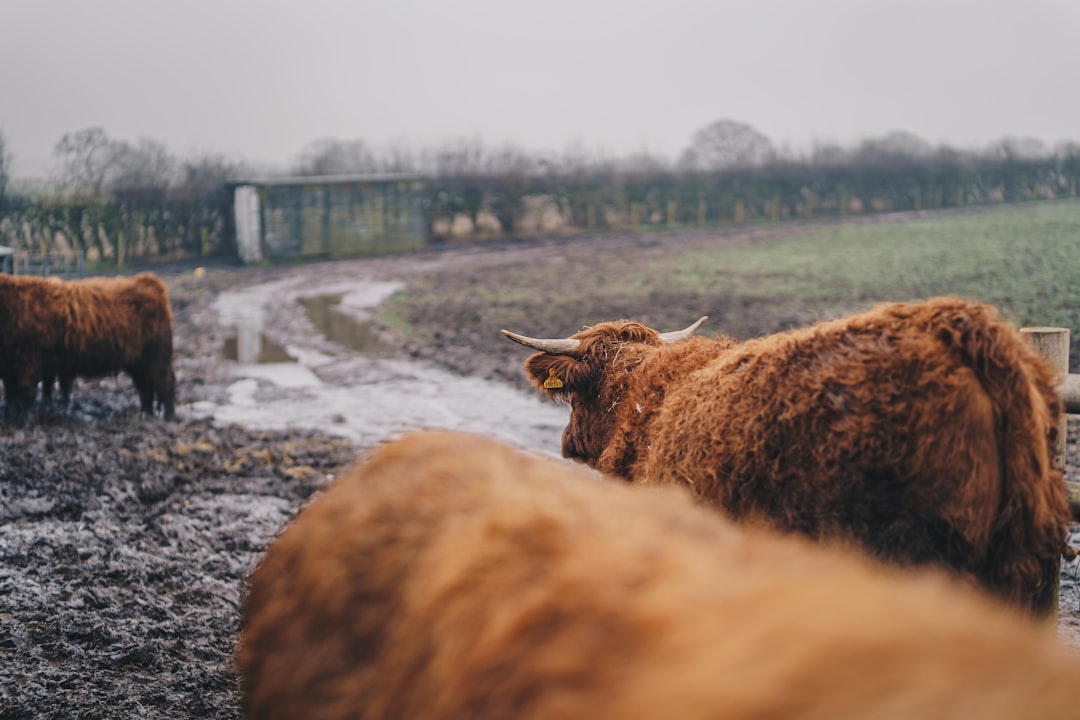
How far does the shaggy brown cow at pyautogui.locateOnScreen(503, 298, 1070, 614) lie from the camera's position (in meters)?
2.80

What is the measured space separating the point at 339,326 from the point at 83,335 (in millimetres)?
8035

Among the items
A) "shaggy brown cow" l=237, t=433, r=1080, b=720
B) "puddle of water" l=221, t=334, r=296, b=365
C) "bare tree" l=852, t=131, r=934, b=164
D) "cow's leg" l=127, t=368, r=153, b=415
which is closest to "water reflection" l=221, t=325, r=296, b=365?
"puddle of water" l=221, t=334, r=296, b=365

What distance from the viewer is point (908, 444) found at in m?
2.83

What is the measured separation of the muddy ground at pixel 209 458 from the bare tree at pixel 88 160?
15.4 meters

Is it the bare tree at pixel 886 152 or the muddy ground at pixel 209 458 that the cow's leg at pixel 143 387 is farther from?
the bare tree at pixel 886 152

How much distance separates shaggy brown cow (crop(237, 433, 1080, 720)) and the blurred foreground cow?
9.41 metres

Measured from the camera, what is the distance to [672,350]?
4582mm

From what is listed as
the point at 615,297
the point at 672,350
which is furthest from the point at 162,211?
the point at 672,350

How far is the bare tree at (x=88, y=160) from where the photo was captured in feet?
112

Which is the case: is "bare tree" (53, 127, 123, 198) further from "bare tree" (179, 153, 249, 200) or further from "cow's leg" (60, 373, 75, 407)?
"cow's leg" (60, 373, 75, 407)

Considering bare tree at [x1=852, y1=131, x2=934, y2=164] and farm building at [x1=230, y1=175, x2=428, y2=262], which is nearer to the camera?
farm building at [x1=230, y1=175, x2=428, y2=262]

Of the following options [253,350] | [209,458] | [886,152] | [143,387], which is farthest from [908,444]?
[886,152]

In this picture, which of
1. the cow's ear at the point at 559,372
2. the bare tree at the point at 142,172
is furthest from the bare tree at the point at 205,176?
the cow's ear at the point at 559,372

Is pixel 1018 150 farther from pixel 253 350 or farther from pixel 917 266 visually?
pixel 253 350
